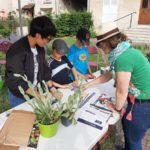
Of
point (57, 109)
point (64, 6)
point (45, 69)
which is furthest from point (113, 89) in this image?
point (64, 6)

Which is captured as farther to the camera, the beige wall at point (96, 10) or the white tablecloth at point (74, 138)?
the beige wall at point (96, 10)

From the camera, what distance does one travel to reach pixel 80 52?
10.5ft

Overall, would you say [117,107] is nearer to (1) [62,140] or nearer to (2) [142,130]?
(2) [142,130]

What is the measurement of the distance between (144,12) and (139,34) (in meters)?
2.26

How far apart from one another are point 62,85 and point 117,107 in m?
0.85

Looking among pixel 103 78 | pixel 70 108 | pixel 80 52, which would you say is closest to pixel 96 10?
pixel 80 52

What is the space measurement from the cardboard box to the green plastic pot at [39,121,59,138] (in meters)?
0.10

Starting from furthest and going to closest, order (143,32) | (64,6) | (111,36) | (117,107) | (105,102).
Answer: (64,6), (143,32), (105,102), (117,107), (111,36)

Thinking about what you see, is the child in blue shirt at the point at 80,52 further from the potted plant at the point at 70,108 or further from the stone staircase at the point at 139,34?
the stone staircase at the point at 139,34

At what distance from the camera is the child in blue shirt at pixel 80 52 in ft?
10.2

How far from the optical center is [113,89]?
253 cm

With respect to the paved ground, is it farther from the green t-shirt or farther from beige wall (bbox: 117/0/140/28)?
beige wall (bbox: 117/0/140/28)

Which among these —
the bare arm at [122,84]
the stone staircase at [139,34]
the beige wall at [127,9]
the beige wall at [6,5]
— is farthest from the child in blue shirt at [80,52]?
the beige wall at [6,5]

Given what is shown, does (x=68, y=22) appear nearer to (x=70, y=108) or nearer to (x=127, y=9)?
(x=127, y=9)
